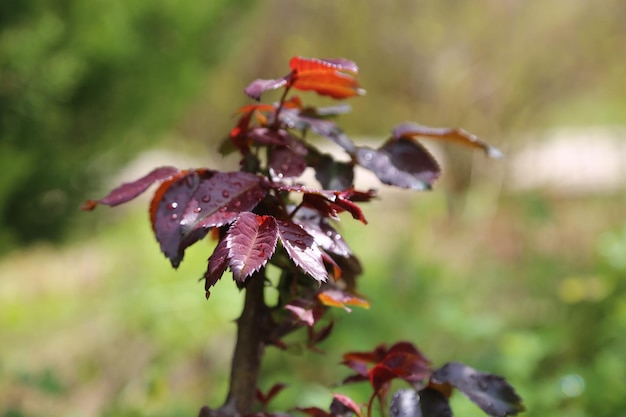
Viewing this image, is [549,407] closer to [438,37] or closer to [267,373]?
[267,373]

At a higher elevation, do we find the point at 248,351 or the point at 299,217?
the point at 299,217

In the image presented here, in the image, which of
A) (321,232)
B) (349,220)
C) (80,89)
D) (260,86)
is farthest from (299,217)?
(349,220)

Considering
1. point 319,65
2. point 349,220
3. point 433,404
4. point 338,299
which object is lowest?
point 433,404

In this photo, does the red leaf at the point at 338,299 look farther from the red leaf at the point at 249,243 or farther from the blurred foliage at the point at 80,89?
the blurred foliage at the point at 80,89

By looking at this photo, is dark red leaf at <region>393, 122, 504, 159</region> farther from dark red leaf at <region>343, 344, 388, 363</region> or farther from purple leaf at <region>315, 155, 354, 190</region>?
dark red leaf at <region>343, 344, 388, 363</region>

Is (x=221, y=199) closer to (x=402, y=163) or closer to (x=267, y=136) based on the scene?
(x=267, y=136)

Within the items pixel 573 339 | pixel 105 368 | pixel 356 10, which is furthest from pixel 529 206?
pixel 356 10

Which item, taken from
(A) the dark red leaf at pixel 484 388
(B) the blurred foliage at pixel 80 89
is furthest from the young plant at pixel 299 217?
(B) the blurred foliage at pixel 80 89
